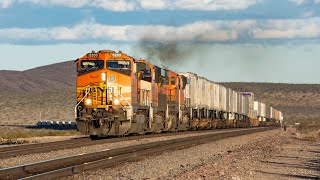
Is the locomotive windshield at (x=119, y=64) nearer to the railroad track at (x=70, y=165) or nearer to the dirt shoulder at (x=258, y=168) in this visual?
the railroad track at (x=70, y=165)

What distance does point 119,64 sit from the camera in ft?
92.7

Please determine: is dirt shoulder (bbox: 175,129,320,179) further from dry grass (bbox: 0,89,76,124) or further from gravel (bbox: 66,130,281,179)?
dry grass (bbox: 0,89,76,124)

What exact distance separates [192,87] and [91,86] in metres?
17.4

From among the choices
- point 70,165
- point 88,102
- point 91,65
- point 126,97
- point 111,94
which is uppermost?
point 91,65

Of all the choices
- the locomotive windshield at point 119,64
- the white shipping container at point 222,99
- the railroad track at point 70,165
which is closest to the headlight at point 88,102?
the locomotive windshield at point 119,64

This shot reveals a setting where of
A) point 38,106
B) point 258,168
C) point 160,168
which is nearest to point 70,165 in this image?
point 160,168

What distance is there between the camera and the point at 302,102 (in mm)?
181125

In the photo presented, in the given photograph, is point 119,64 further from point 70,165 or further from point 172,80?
point 70,165

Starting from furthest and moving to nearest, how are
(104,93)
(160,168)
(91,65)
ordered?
(91,65) → (104,93) → (160,168)

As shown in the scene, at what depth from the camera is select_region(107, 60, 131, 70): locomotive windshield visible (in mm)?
28141

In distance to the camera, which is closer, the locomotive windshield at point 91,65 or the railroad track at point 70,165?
the railroad track at point 70,165

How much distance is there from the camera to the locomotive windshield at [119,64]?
1108 inches

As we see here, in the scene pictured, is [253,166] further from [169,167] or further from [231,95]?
[231,95]

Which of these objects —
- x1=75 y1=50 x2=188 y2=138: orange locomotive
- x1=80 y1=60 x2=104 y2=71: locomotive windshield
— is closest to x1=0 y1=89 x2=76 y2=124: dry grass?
x1=75 y1=50 x2=188 y2=138: orange locomotive
